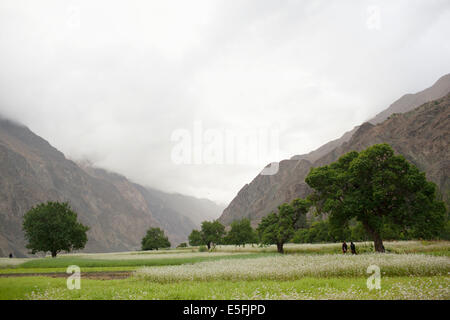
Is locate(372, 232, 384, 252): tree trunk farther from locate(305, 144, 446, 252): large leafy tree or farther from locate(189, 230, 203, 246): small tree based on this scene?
locate(189, 230, 203, 246): small tree

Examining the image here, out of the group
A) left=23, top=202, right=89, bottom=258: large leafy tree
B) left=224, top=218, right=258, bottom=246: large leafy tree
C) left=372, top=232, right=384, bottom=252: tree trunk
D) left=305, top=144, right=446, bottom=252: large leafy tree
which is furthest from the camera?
left=224, top=218, right=258, bottom=246: large leafy tree

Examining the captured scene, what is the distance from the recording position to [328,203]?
113 feet

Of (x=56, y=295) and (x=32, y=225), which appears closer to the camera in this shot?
(x=56, y=295)

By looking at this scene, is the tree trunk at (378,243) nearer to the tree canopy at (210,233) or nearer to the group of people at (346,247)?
the group of people at (346,247)

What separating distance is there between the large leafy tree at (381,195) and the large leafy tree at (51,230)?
194 ft

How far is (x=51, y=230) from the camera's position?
64.0 meters

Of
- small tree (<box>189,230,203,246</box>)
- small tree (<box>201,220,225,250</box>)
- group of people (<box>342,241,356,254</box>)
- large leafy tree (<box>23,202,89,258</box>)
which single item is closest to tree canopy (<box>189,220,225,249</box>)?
small tree (<box>201,220,225,250</box>)

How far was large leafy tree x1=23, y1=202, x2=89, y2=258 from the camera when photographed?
2485 inches

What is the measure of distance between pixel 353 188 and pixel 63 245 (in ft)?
212

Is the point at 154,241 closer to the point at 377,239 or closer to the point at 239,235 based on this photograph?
the point at 239,235

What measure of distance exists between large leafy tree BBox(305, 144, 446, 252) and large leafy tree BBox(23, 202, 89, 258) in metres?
59.0
